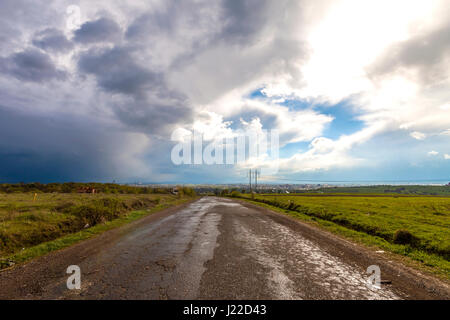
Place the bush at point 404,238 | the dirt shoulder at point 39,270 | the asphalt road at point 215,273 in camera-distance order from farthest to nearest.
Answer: the bush at point 404,238
the dirt shoulder at point 39,270
the asphalt road at point 215,273

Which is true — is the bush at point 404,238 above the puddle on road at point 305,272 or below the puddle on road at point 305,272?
below

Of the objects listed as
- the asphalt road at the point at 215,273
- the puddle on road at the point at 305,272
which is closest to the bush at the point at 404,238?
the asphalt road at the point at 215,273

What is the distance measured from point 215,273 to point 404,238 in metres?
10.0

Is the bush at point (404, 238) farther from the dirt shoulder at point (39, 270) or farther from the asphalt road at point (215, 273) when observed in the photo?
the dirt shoulder at point (39, 270)

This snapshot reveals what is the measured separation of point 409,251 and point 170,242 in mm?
9947

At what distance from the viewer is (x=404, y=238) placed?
10109 millimetres

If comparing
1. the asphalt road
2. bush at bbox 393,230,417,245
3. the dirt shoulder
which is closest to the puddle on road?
the asphalt road

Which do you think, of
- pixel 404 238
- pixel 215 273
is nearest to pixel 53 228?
pixel 215 273

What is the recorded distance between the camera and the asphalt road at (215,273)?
4.45m

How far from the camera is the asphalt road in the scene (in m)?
4.45

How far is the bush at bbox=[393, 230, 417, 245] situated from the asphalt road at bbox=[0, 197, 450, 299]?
2937 millimetres

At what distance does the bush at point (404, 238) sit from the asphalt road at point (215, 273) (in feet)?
9.64

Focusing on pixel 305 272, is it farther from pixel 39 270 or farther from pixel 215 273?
pixel 39 270
